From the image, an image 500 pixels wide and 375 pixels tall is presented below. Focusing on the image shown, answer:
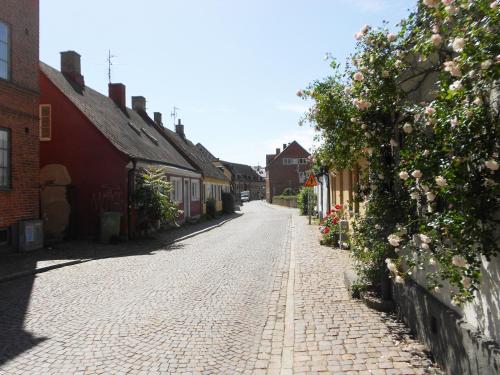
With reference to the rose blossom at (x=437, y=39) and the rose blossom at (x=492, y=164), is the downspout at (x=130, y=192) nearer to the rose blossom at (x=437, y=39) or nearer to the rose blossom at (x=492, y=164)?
the rose blossom at (x=437, y=39)

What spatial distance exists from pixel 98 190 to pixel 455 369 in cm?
1481

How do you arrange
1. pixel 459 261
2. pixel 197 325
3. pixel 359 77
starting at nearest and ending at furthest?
pixel 459 261 → pixel 359 77 → pixel 197 325

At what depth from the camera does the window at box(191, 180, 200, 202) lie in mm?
26539

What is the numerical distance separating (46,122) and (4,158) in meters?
5.99

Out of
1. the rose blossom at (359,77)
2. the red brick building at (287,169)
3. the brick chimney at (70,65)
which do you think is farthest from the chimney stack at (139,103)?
the red brick building at (287,169)

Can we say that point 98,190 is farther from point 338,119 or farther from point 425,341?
point 425,341

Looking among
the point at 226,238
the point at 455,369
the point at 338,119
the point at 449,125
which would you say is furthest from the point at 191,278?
the point at 226,238

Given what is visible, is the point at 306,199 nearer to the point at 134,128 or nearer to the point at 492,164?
the point at 134,128

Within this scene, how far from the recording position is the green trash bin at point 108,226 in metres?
14.9

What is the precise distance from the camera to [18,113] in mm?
12305

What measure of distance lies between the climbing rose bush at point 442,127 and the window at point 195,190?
70.3 feet

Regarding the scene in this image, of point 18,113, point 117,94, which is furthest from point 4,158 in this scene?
point 117,94

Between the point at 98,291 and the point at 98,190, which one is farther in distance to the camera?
the point at 98,190

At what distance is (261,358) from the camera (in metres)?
4.71
